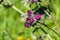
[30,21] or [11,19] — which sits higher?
[11,19]

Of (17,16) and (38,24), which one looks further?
(17,16)

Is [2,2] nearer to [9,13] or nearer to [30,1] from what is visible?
[30,1]

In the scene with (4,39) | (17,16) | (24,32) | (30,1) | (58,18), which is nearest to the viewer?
(30,1)

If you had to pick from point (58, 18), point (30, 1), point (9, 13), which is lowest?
point (30, 1)

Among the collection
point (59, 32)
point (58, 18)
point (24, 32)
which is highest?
point (58, 18)

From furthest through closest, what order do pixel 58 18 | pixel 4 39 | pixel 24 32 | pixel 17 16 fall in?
1. pixel 17 16
2. pixel 58 18
3. pixel 24 32
4. pixel 4 39

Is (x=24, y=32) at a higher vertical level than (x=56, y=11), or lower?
lower

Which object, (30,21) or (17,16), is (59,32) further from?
(17,16)

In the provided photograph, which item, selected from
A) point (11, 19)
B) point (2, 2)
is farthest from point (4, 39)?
point (11, 19)

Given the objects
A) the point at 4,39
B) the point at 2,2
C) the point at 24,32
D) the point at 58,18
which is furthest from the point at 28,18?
the point at 58,18
